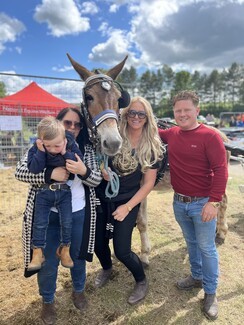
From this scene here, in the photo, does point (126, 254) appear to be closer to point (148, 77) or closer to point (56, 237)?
point (56, 237)

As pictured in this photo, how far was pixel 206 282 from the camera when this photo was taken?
8.74 feet

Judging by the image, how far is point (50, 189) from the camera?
2129 millimetres

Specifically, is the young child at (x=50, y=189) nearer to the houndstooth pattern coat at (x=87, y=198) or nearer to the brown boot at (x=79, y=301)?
the houndstooth pattern coat at (x=87, y=198)

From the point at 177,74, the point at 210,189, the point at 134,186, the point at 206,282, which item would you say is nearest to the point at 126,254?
the point at 134,186

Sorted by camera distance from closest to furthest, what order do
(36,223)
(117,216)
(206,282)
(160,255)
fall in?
(36,223)
(117,216)
(206,282)
(160,255)

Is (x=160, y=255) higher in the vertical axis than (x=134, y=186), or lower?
lower

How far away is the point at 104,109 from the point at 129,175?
2.15 ft

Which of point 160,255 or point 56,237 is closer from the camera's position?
point 56,237

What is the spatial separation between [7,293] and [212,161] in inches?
102

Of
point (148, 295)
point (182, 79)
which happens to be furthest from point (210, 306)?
point (182, 79)

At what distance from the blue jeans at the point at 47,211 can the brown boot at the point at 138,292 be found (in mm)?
1160

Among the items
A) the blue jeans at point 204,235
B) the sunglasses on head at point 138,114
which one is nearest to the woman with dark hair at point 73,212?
the sunglasses on head at point 138,114

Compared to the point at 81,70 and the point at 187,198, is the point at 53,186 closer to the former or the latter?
the point at 187,198

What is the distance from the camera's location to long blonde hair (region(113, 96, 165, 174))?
98.1 inches
